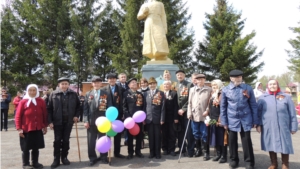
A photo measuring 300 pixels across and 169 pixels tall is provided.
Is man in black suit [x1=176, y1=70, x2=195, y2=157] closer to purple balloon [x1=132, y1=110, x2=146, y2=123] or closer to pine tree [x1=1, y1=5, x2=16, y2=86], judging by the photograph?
purple balloon [x1=132, y1=110, x2=146, y2=123]

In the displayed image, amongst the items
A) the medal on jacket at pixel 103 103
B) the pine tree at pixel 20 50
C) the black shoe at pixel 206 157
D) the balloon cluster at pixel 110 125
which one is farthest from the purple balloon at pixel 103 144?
the pine tree at pixel 20 50

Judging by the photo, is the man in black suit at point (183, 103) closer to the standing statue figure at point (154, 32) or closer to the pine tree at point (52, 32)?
the standing statue figure at point (154, 32)

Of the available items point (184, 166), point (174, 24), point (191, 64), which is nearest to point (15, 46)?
point (174, 24)

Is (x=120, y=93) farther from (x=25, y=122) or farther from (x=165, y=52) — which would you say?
(x=165, y=52)

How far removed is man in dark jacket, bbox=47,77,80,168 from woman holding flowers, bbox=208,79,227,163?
2.61 metres

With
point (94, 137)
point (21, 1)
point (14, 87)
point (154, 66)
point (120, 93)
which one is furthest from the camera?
point (21, 1)

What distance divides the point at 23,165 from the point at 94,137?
130 cm

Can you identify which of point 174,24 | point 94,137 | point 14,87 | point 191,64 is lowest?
point 94,137

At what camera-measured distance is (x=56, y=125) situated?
439cm

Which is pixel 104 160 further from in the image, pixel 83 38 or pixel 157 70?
pixel 83 38

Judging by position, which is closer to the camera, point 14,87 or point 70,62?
point 14,87

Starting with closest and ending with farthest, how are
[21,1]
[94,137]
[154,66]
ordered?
[94,137] → [154,66] → [21,1]

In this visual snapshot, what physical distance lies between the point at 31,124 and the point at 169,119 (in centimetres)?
265

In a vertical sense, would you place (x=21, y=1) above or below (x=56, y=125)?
above
